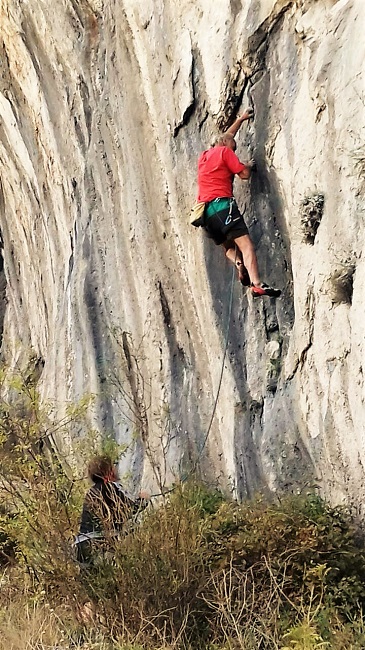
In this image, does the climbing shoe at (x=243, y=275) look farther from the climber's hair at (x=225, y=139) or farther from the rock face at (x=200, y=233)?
the climber's hair at (x=225, y=139)

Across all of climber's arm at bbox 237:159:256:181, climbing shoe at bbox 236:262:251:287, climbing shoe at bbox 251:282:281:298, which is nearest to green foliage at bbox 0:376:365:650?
climbing shoe at bbox 251:282:281:298

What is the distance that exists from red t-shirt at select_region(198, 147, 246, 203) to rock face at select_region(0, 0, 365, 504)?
0.32 m

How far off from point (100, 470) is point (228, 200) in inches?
130

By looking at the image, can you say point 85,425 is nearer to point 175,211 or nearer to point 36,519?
point 175,211

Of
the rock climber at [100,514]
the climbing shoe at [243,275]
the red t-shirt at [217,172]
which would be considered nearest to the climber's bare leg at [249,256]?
the climbing shoe at [243,275]

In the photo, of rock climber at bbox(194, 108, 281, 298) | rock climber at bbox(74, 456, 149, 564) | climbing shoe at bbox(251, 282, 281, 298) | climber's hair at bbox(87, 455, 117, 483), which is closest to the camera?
rock climber at bbox(74, 456, 149, 564)

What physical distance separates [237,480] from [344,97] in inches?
152

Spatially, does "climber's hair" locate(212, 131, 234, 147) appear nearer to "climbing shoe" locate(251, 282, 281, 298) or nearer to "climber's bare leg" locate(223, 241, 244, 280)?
"climber's bare leg" locate(223, 241, 244, 280)

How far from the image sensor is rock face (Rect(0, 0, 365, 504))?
7.52 meters

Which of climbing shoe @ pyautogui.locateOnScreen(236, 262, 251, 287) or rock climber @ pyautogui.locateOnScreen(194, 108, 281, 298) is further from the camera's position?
climbing shoe @ pyautogui.locateOnScreen(236, 262, 251, 287)

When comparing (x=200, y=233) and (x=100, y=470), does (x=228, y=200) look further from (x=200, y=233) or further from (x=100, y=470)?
(x=100, y=470)

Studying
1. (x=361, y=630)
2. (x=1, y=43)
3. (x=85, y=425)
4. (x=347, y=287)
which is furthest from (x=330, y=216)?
(x=1, y=43)

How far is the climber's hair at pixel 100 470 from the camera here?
689 cm

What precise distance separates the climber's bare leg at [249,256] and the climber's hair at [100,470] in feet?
8.24
